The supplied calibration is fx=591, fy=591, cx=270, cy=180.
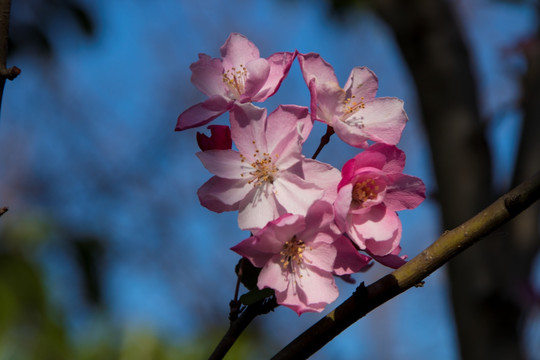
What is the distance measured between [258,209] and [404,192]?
7.4 inches

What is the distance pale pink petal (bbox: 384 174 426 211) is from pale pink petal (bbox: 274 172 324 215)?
111mm

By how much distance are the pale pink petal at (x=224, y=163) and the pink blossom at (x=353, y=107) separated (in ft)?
0.36

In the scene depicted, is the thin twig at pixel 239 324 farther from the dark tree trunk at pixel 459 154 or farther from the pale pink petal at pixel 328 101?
the dark tree trunk at pixel 459 154

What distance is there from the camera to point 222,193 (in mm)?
706

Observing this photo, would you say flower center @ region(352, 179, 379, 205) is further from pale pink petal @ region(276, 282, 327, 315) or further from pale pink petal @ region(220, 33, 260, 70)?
pale pink petal @ region(220, 33, 260, 70)

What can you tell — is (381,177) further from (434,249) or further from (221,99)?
(221,99)

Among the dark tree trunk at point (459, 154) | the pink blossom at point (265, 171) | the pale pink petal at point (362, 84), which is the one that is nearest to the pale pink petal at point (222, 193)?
the pink blossom at point (265, 171)


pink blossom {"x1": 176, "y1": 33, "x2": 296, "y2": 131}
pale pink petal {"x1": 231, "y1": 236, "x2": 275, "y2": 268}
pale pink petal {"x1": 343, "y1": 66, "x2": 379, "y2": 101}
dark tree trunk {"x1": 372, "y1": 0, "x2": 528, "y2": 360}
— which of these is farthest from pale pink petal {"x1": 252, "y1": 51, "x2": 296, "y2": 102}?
dark tree trunk {"x1": 372, "y1": 0, "x2": 528, "y2": 360}

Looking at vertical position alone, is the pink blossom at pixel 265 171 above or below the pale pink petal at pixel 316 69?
below

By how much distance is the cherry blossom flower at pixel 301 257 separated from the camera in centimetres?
65

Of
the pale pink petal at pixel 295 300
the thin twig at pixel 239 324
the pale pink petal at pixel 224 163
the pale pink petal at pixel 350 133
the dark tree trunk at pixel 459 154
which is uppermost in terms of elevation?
the dark tree trunk at pixel 459 154

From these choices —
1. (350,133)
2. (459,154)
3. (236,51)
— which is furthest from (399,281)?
(459,154)

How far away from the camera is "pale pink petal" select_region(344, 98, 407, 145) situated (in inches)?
29.3

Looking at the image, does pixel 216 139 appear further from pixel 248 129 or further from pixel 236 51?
pixel 236 51
